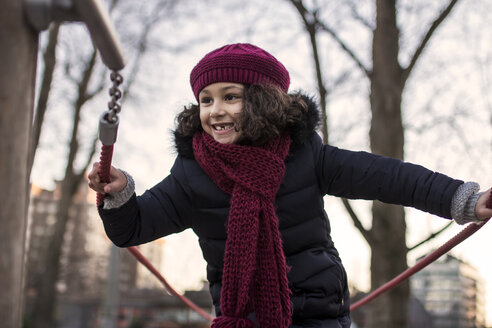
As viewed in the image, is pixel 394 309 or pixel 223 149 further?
pixel 394 309

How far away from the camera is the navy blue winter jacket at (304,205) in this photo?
203 cm

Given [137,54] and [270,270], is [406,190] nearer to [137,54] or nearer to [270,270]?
[270,270]

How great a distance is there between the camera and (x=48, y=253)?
12.2 m

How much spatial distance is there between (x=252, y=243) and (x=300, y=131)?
0.47 m

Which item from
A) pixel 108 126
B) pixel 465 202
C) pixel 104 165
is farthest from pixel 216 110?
pixel 465 202

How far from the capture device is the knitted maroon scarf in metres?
1.90

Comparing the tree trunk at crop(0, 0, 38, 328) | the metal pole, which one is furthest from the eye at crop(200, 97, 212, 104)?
the metal pole

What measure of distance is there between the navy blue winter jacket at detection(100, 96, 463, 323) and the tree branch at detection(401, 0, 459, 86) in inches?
152

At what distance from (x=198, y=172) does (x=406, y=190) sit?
723 millimetres

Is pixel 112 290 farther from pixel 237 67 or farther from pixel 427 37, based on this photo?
pixel 237 67

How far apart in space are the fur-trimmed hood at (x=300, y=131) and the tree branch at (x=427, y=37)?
375cm

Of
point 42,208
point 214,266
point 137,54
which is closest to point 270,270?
point 214,266

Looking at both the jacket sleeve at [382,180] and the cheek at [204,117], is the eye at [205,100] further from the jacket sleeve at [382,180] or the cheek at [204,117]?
the jacket sleeve at [382,180]

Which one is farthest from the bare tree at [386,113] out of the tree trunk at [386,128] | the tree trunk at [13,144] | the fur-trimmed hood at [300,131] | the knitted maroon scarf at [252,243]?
the tree trunk at [13,144]
